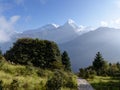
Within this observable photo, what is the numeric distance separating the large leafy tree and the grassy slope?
14.4m

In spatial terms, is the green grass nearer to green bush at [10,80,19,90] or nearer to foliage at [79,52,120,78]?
foliage at [79,52,120,78]

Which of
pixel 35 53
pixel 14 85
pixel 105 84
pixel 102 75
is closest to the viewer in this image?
pixel 14 85

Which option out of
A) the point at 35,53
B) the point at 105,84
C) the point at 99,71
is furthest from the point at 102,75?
Answer: the point at 105,84

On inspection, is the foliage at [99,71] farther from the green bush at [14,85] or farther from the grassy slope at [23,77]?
the green bush at [14,85]

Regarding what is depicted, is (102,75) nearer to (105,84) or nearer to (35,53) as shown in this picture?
(35,53)

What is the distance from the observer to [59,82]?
25391mm

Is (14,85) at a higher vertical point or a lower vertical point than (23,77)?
lower

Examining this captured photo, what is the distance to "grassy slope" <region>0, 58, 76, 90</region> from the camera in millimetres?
24703

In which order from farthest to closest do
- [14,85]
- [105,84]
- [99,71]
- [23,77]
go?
[99,71]
[105,84]
[23,77]
[14,85]

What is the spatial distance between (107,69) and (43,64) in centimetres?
1286

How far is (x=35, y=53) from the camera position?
4844 centimetres

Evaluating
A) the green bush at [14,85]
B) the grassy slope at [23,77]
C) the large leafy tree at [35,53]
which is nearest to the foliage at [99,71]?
the large leafy tree at [35,53]

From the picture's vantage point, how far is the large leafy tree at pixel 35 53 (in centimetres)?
4759

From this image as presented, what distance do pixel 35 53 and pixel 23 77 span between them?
2007 cm
